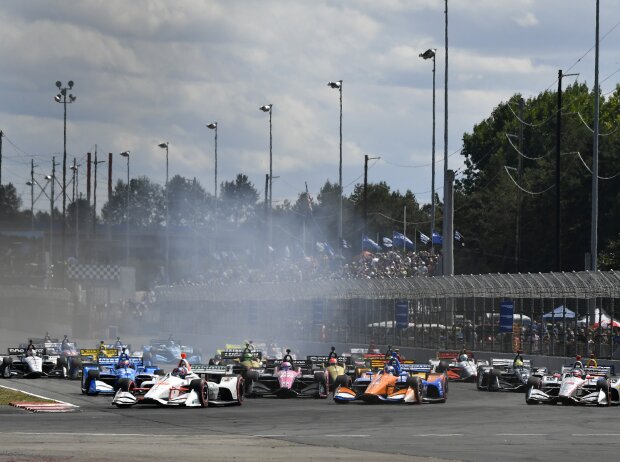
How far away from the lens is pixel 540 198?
325 feet

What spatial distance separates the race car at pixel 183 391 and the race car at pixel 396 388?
2.78 metres

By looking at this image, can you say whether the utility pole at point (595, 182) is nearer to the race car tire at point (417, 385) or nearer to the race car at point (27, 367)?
the race car tire at point (417, 385)

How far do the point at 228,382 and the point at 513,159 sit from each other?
304 feet

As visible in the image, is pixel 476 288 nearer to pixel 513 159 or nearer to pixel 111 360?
pixel 111 360

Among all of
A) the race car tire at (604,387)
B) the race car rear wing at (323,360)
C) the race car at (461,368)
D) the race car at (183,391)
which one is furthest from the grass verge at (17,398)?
the race car at (461,368)

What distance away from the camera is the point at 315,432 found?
25.0 metres

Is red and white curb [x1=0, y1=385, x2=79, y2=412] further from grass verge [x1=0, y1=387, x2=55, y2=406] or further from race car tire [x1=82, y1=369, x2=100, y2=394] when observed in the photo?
race car tire [x1=82, y1=369, x2=100, y2=394]

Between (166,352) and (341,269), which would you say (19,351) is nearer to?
(166,352)

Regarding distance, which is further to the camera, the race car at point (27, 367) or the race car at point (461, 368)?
the race car at point (461, 368)

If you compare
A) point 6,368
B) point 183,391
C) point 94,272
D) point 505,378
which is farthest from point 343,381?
point 94,272

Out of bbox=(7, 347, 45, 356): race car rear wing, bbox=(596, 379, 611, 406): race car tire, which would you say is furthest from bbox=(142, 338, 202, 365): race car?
bbox=(596, 379, 611, 406): race car tire

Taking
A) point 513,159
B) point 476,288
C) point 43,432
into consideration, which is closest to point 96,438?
point 43,432

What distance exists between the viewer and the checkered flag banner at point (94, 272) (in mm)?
118375

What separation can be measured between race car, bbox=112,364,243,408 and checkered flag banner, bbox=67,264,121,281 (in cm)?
8583
